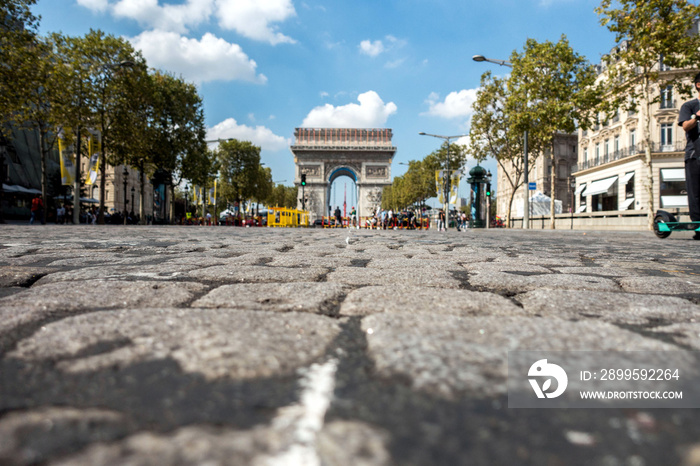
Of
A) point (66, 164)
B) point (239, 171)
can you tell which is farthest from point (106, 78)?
point (239, 171)

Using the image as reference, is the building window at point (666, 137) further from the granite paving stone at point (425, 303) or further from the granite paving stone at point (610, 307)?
the granite paving stone at point (425, 303)

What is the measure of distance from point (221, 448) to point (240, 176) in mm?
59467

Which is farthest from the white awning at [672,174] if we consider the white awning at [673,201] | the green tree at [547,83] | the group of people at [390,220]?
the group of people at [390,220]

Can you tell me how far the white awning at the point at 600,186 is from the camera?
3478 cm

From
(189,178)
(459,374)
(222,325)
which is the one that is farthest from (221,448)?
(189,178)

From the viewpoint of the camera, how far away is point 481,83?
3023 centimetres

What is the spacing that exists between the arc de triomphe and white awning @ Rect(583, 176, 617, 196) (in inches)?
1112

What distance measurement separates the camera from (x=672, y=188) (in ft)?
99.7

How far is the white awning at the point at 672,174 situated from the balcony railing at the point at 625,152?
1.37 m

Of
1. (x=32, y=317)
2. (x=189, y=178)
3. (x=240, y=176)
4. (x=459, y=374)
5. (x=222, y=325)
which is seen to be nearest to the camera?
(x=459, y=374)

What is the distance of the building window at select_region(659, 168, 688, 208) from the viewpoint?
97.8 ft

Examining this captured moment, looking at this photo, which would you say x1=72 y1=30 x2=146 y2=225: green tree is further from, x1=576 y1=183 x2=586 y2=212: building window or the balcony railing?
x1=576 y1=183 x2=586 y2=212: building window

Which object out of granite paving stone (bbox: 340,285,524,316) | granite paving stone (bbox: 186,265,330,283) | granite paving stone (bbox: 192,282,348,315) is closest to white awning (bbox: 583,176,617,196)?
granite paving stone (bbox: 186,265,330,283)

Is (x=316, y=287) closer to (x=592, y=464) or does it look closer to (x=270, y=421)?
(x=270, y=421)
